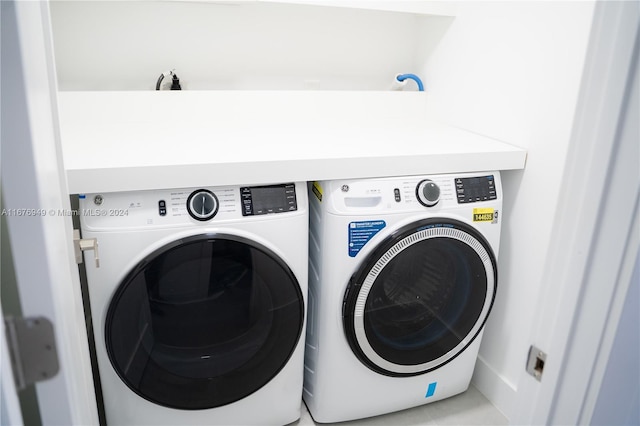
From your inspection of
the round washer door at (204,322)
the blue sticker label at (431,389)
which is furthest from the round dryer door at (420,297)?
the round washer door at (204,322)

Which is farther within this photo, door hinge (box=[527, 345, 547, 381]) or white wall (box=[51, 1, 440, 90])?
white wall (box=[51, 1, 440, 90])

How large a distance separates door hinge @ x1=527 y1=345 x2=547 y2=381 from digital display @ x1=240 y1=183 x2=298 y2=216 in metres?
0.76

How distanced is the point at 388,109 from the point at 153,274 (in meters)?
1.26

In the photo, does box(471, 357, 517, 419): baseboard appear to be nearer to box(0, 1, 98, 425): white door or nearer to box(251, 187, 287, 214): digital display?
box(251, 187, 287, 214): digital display

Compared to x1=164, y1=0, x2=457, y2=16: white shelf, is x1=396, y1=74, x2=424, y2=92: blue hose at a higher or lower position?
lower

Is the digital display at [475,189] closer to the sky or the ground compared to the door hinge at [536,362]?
closer to the sky

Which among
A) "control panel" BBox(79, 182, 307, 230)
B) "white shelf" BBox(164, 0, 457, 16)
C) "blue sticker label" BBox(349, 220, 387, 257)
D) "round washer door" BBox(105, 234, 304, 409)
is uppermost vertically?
"white shelf" BBox(164, 0, 457, 16)

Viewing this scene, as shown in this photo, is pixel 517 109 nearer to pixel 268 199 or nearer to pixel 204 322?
pixel 268 199

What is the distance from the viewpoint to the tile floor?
1.63 m

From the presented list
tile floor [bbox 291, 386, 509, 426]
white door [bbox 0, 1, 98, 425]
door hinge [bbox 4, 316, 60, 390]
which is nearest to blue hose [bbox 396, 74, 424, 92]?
tile floor [bbox 291, 386, 509, 426]

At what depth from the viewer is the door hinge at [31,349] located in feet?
1.57

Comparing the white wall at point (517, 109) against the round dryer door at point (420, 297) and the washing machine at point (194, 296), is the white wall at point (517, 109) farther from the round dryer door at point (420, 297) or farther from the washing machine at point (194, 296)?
the washing machine at point (194, 296)

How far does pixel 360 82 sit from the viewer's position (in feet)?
6.70

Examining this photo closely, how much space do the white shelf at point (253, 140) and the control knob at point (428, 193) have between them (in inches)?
1.6
